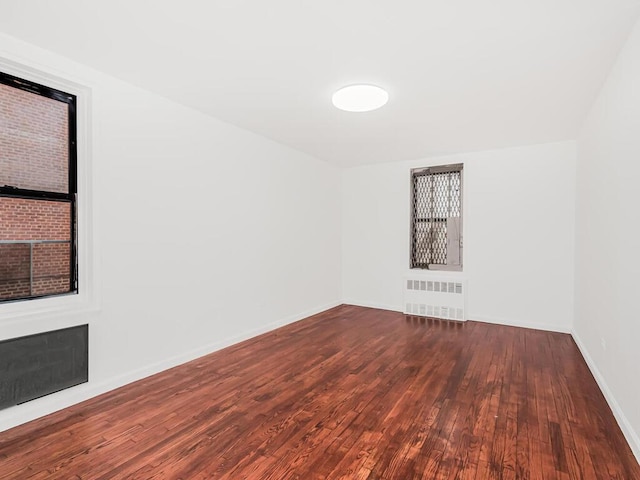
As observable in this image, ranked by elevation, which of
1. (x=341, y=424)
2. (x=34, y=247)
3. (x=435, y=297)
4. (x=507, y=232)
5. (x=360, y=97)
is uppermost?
(x=360, y=97)

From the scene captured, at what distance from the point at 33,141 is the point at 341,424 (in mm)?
3013

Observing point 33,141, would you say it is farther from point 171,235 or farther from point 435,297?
point 435,297

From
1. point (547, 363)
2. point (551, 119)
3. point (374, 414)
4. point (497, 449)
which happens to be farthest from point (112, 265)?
point (551, 119)

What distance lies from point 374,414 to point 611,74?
3.13m

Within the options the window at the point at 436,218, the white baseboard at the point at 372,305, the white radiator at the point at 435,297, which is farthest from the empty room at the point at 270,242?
the white baseboard at the point at 372,305

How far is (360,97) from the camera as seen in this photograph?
296 cm

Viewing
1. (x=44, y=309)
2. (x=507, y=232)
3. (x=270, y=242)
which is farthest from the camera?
(x=507, y=232)

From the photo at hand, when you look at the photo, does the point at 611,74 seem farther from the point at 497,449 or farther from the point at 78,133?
the point at 78,133

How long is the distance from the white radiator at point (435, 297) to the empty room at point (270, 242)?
0.62 m

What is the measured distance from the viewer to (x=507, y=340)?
4.13 meters

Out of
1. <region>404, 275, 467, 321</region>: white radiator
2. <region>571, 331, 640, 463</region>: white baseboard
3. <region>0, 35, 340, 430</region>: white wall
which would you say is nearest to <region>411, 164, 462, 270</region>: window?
<region>404, 275, 467, 321</region>: white radiator

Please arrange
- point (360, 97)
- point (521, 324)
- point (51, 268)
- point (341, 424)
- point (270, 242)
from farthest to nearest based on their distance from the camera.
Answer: point (521, 324) → point (270, 242) → point (360, 97) → point (51, 268) → point (341, 424)

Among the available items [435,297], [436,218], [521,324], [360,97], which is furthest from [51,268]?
[521,324]

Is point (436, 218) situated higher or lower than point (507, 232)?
higher
